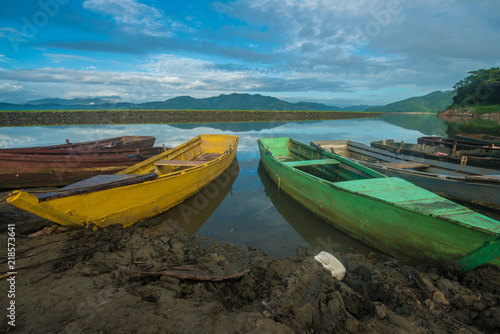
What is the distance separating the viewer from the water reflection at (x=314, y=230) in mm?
5098

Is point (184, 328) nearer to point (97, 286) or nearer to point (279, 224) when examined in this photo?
point (97, 286)

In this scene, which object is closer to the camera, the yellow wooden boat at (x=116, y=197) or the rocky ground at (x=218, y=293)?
the rocky ground at (x=218, y=293)

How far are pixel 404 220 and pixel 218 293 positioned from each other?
12.5 feet

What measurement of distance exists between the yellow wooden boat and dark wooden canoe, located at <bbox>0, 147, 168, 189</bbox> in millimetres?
2518

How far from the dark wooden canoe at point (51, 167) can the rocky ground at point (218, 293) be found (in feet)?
14.5

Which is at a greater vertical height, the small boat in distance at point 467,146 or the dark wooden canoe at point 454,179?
the small boat in distance at point 467,146

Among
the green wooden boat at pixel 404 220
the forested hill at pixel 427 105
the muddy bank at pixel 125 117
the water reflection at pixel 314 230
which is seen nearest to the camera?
the green wooden boat at pixel 404 220

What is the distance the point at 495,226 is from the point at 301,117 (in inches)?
1860

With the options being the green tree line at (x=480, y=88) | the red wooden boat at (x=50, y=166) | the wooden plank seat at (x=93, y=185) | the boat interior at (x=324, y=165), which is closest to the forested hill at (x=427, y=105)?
the green tree line at (x=480, y=88)

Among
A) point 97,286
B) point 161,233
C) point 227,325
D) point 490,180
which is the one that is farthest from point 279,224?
point 490,180

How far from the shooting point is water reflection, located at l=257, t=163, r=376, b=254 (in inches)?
201

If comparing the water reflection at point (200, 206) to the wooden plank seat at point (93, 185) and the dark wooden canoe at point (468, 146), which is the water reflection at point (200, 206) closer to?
the wooden plank seat at point (93, 185)

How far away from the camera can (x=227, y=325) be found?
2449 mm

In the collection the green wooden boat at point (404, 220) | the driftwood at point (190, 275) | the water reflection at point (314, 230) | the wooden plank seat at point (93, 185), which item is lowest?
the water reflection at point (314, 230)
